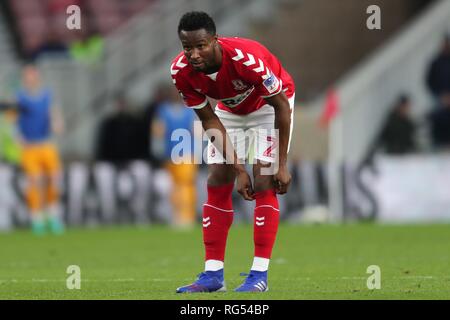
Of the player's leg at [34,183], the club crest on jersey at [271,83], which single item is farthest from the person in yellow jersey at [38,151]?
the club crest on jersey at [271,83]

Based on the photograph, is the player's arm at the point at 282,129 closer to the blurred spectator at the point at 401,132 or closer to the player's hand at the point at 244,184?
the player's hand at the point at 244,184

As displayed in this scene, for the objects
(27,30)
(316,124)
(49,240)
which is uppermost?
(27,30)

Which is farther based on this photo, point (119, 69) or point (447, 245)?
point (119, 69)

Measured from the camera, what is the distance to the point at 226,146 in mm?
8594

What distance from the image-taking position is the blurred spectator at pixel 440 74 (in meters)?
20.7

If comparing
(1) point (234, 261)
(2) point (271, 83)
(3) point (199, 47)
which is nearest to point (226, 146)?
(2) point (271, 83)

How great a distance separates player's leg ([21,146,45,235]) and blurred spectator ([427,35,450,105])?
681 centimetres

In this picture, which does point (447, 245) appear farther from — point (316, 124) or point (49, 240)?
point (316, 124)

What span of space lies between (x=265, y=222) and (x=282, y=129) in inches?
25.7

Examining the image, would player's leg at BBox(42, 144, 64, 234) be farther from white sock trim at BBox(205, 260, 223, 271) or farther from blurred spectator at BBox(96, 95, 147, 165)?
white sock trim at BBox(205, 260, 223, 271)

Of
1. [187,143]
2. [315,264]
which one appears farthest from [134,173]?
[315,264]

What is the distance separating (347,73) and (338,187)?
463 cm

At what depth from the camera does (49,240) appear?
650 inches

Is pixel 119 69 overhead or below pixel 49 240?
overhead
